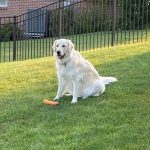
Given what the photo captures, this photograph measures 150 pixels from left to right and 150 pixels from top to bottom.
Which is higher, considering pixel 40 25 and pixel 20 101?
pixel 40 25

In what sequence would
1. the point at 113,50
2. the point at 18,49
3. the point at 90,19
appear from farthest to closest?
the point at 90,19
the point at 18,49
the point at 113,50

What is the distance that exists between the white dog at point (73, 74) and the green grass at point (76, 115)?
16cm

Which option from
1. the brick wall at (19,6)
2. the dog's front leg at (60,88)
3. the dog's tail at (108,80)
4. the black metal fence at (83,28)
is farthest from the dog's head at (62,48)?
the brick wall at (19,6)

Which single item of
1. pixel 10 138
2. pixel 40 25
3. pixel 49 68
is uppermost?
pixel 40 25

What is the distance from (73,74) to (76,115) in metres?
0.97

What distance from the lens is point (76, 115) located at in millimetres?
6277

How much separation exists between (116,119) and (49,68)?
14.0ft

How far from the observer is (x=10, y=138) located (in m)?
5.49

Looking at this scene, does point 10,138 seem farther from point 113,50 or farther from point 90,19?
point 90,19

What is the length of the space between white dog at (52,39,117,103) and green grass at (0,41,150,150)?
0.16 m

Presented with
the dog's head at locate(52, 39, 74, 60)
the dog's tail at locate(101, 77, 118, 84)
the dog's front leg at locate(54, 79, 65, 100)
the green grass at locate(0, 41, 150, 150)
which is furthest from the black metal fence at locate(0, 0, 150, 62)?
the dog's head at locate(52, 39, 74, 60)

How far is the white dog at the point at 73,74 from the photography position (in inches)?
279

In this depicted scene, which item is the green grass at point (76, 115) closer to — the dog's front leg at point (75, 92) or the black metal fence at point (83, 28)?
the dog's front leg at point (75, 92)

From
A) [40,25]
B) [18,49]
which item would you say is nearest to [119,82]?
[18,49]
